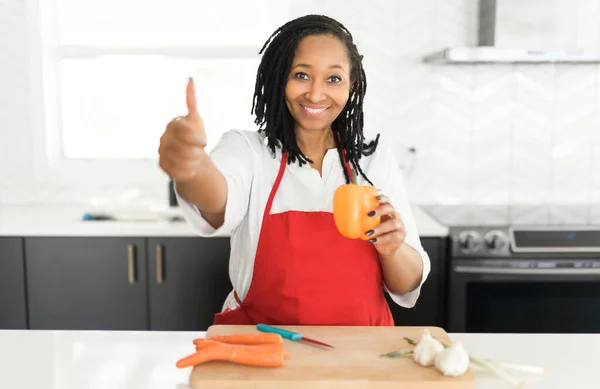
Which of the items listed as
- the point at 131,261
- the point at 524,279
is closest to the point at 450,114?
the point at 524,279

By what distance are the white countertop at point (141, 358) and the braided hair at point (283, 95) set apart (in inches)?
18.5

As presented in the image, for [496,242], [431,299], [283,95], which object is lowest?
[431,299]

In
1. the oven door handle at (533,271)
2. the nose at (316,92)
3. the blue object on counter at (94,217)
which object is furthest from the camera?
the blue object on counter at (94,217)

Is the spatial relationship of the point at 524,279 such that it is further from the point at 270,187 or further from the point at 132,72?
the point at 132,72

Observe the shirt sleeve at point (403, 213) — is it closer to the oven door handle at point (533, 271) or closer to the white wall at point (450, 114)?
the oven door handle at point (533, 271)

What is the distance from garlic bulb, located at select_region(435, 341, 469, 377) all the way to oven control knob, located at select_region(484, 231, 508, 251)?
4.67 ft

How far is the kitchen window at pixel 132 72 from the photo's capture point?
292 centimetres

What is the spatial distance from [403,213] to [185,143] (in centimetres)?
60

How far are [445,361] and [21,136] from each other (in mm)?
2475

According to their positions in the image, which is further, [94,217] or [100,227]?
[94,217]

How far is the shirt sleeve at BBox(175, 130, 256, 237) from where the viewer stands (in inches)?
48.7

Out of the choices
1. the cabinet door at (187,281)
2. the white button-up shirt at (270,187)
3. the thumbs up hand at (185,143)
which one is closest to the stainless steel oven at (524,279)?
the cabinet door at (187,281)

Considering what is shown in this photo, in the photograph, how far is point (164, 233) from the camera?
2.43m

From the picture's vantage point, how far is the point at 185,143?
Result: 1.01 metres
